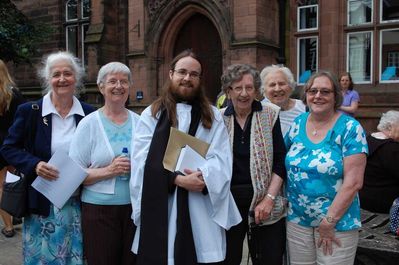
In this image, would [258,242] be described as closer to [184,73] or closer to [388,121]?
[184,73]

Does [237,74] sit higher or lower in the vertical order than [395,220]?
higher

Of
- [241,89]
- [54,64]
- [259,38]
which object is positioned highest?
[259,38]

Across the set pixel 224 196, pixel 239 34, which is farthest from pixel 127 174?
pixel 239 34

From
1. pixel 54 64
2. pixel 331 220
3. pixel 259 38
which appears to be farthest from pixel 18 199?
pixel 259 38

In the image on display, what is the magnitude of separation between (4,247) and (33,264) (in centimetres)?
229

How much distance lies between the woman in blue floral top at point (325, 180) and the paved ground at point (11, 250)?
3.12 meters

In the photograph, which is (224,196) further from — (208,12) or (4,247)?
(208,12)

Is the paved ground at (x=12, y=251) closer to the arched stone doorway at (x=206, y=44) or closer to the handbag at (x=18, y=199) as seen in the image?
the handbag at (x=18, y=199)

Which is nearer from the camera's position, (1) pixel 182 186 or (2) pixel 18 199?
(1) pixel 182 186

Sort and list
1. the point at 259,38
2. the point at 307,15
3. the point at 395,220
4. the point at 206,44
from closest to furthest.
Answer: the point at 395,220 → the point at 259,38 → the point at 307,15 → the point at 206,44

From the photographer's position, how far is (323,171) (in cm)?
270

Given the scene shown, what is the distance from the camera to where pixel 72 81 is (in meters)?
3.10

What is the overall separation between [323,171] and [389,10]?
24.0ft

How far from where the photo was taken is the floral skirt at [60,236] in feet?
9.86
